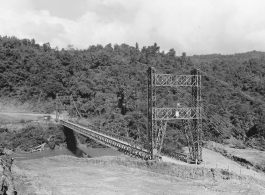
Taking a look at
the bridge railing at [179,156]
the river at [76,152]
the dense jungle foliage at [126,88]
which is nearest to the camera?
the bridge railing at [179,156]

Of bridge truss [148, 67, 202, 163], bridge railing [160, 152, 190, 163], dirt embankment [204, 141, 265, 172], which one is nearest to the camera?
bridge truss [148, 67, 202, 163]

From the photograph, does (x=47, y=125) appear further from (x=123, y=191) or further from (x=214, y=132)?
(x=123, y=191)

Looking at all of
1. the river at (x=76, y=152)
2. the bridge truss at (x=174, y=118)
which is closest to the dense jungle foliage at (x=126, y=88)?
the river at (x=76, y=152)

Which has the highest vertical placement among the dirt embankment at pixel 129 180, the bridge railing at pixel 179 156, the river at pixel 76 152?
the bridge railing at pixel 179 156

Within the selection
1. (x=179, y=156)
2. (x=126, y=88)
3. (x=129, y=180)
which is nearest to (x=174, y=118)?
(x=179, y=156)

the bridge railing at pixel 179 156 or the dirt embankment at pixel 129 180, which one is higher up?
the bridge railing at pixel 179 156

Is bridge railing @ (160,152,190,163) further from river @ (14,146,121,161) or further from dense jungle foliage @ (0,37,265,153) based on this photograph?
river @ (14,146,121,161)

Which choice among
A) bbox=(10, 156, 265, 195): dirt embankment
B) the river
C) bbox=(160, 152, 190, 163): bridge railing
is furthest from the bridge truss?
the river

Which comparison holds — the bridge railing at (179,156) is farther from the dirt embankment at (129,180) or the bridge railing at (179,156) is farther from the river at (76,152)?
the river at (76,152)

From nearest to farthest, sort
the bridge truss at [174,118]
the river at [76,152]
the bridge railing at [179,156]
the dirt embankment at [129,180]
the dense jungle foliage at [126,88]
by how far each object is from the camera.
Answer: the dirt embankment at [129,180]
the bridge truss at [174,118]
the bridge railing at [179,156]
the river at [76,152]
the dense jungle foliage at [126,88]
